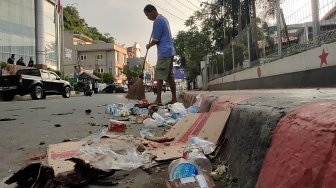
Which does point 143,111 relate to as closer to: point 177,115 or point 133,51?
point 177,115

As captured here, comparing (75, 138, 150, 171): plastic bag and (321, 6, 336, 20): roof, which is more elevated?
(321, 6, 336, 20): roof

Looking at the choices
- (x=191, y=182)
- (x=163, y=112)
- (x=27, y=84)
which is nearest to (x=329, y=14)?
(x=163, y=112)

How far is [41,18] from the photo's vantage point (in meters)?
38.1

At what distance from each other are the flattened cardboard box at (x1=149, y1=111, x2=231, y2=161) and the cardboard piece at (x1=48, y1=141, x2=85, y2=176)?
57 cm

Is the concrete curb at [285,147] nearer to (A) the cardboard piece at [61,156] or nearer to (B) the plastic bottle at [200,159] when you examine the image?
(B) the plastic bottle at [200,159]

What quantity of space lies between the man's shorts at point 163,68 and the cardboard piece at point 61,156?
3.93 metres

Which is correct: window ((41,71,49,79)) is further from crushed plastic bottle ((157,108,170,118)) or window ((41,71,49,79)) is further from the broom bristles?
crushed plastic bottle ((157,108,170,118))

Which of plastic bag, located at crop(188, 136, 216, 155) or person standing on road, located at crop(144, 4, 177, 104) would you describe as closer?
plastic bag, located at crop(188, 136, 216, 155)

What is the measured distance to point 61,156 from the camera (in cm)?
287

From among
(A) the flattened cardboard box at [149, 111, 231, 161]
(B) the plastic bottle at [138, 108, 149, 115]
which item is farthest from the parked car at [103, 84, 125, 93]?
(A) the flattened cardboard box at [149, 111, 231, 161]

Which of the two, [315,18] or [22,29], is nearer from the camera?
[315,18]

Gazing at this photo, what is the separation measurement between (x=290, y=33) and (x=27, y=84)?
1398cm

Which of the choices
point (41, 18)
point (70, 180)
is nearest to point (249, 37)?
point (70, 180)

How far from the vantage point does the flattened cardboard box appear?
2770 millimetres
